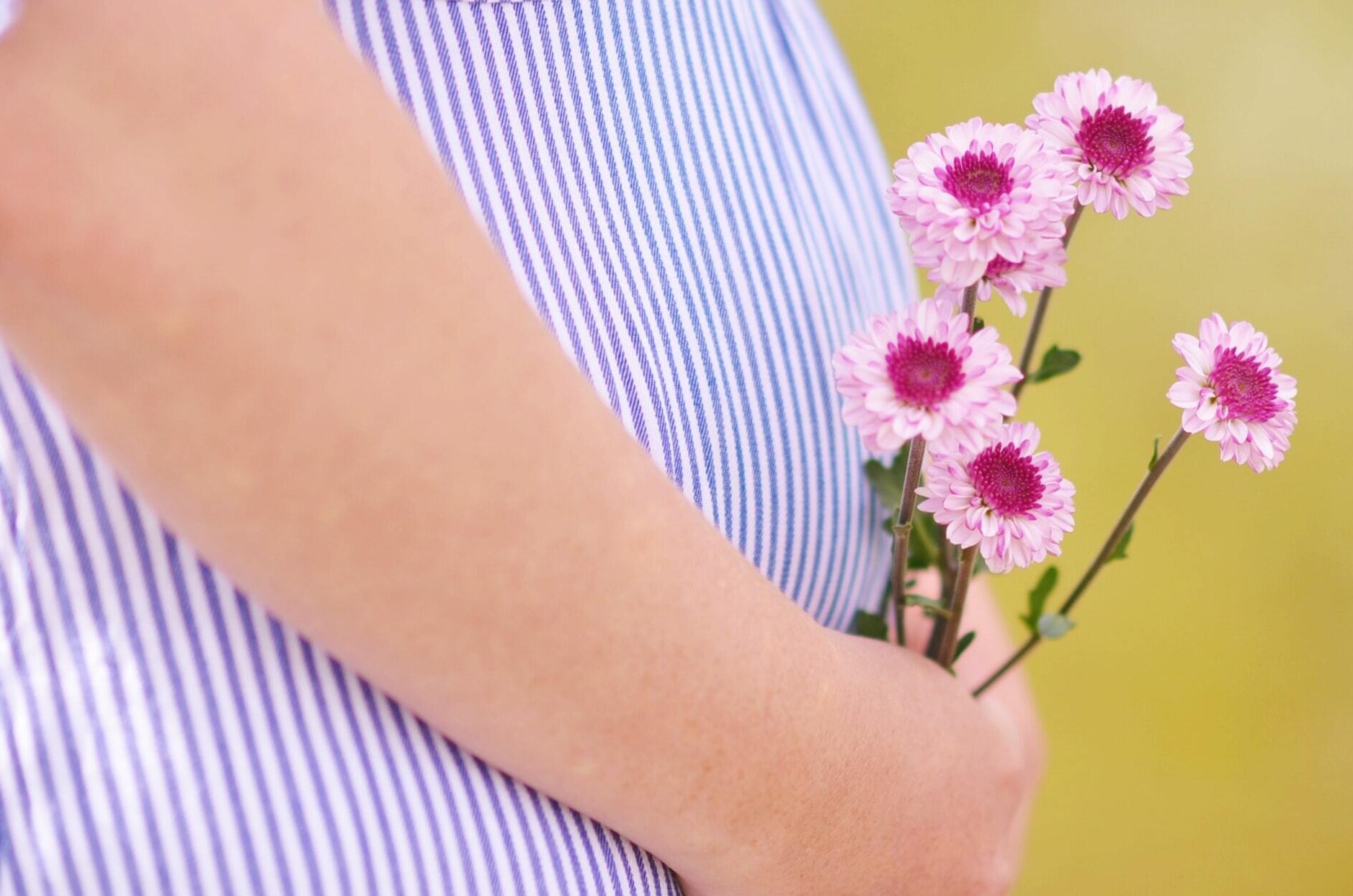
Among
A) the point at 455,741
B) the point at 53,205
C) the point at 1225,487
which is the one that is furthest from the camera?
the point at 1225,487

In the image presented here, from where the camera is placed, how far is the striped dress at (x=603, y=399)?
35 cm

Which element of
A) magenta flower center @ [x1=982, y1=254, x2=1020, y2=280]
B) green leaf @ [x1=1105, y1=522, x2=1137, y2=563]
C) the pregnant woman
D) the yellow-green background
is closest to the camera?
the pregnant woman

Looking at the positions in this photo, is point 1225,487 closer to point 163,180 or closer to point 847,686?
point 847,686

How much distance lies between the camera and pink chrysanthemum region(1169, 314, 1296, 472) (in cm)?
42

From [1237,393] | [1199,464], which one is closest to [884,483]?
[1237,393]

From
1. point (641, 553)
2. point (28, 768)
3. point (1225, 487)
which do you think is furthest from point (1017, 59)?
point (28, 768)

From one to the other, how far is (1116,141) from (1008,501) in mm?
142

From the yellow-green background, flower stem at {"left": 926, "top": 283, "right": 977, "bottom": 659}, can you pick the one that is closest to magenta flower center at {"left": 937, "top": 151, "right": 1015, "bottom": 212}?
flower stem at {"left": 926, "top": 283, "right": 977, "bottom": 659}

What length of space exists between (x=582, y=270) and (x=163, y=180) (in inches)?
7.0

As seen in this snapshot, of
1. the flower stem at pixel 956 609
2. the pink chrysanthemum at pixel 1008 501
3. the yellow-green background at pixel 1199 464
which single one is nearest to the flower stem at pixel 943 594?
the flower stem at pixel 956 609

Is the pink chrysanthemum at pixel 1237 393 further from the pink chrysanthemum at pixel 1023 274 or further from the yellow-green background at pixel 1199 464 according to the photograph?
the yellow-green background at pixel 1199 464

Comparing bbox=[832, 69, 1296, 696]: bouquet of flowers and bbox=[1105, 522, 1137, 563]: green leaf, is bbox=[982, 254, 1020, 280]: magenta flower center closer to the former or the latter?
bbox=[832, 69, 1296, 696]: bouquet of flowers

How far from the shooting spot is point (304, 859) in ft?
1.18

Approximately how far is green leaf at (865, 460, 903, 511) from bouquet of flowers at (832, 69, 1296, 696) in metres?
0.07
